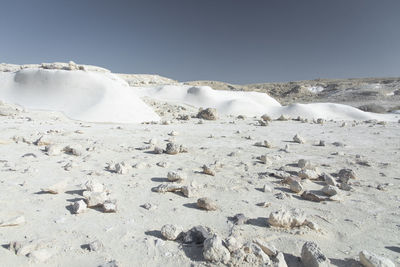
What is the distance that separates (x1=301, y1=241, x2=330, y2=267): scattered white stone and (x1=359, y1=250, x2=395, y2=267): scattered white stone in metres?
0.20

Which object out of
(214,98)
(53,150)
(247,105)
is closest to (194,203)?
(53,150)

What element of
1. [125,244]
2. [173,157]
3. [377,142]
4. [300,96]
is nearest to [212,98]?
[377,142]

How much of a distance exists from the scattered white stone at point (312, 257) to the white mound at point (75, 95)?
786cm

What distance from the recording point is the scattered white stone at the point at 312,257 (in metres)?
1.57

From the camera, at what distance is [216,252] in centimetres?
164

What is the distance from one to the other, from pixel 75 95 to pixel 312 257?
9873 millimetres

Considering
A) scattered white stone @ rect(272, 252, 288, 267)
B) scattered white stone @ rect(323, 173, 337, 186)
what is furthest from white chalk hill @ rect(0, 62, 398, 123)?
scattered white stone @ rect(272, 252, 288, 267)

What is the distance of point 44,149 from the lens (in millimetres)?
4117

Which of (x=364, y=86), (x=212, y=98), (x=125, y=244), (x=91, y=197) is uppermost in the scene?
(x=364, y=86)

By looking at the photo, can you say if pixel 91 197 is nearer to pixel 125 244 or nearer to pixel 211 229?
pixel 125 244

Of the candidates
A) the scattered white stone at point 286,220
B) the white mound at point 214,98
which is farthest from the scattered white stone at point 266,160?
the white mound at point 214,98

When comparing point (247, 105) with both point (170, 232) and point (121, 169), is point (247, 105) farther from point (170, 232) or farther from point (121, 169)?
point (170, 232)

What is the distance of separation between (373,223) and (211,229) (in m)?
1.35

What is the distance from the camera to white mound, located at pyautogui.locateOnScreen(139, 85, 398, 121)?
15.3 metres
